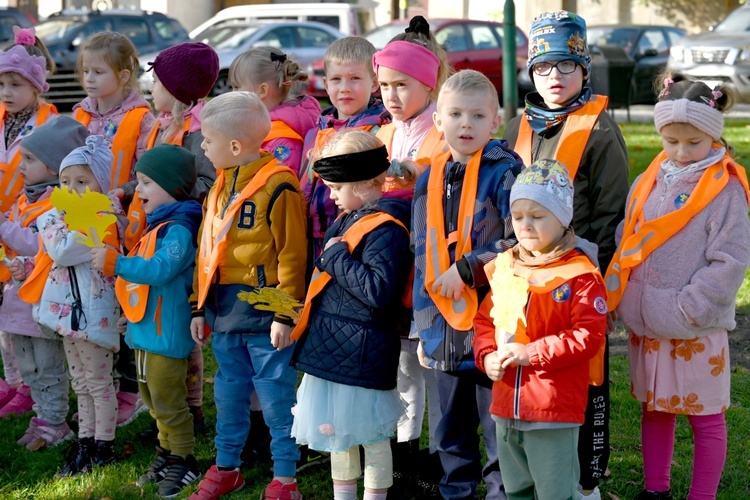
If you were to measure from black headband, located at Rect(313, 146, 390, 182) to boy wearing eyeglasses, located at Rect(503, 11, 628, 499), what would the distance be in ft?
2.14

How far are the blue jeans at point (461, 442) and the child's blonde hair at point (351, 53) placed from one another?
58.8 inches

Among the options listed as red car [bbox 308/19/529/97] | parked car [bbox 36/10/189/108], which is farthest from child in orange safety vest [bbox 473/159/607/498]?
red car [bbox 308/19/529/97]

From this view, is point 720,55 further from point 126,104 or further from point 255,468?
point 255,468

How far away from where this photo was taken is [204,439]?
5234 mm

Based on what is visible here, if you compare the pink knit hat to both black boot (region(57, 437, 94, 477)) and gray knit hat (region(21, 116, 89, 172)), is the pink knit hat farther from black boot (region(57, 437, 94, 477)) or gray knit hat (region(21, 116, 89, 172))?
black boot (region(57, 437, 94, 477))

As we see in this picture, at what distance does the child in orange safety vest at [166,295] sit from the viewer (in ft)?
15.0

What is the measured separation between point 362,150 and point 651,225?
117cm

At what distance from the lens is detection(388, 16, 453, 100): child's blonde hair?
454 cm

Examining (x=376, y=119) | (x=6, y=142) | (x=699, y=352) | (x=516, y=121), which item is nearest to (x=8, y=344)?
(x=6, y=142)

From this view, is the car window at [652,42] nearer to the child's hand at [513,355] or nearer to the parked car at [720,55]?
the parked car at [720,55]

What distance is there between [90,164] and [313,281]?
1437 millimetres

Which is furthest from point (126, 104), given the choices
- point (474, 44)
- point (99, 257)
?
point (474, 44)

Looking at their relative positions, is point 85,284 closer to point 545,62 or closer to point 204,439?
point 204,439

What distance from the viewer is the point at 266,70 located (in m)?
4.90
